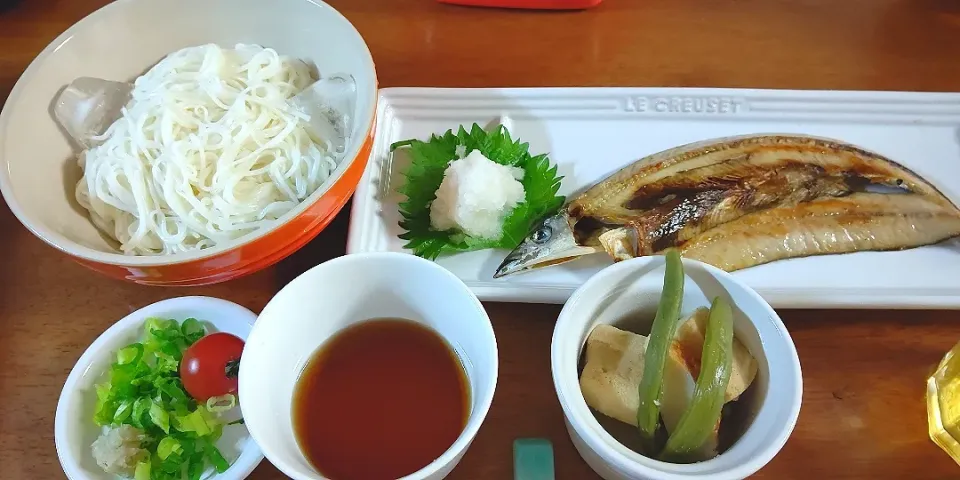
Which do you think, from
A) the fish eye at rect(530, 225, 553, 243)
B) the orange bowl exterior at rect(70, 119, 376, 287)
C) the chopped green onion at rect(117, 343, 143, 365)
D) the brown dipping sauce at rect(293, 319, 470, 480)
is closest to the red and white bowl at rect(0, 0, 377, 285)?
the orange bowl exterior at rect(70, 119, 376, 287)

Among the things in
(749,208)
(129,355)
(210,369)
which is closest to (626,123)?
(749,208)

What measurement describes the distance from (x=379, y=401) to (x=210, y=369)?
26cm

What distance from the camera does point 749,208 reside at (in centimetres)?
127

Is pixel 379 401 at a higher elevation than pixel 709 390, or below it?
below

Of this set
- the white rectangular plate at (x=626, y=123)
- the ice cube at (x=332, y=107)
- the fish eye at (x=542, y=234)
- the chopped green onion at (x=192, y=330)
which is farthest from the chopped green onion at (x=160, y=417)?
the fish eye at (x=542, y=234)

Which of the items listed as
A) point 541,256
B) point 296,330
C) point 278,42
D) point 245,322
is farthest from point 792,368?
point 278,42

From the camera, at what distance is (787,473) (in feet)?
3.37

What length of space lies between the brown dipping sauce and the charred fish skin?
0.49m

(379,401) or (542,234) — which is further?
(542,234)

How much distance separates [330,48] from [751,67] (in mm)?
918

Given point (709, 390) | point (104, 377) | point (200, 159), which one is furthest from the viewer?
point (200, 159)

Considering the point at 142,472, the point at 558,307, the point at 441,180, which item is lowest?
the point at 142,472

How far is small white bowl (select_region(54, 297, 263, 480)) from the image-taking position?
996 mm

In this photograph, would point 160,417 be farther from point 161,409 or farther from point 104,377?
point 104,377
